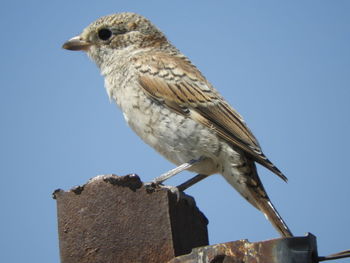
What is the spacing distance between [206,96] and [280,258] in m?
3.46

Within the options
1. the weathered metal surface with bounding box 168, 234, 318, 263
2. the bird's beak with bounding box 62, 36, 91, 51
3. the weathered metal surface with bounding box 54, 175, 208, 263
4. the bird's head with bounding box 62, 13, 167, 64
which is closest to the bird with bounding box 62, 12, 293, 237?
the bird's head with bounding box 62, 13, 167, 64

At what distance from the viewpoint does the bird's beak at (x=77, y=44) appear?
6422 mm

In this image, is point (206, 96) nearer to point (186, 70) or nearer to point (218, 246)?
point (186, 70)

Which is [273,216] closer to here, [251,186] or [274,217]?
[274,217]

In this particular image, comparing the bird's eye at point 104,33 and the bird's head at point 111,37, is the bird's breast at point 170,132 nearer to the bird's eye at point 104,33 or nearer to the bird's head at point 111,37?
the bird's head at point 111,37

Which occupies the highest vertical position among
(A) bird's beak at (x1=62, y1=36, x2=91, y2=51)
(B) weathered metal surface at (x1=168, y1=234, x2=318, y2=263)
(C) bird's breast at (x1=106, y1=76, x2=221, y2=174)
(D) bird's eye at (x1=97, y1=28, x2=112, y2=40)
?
(D) bird's eye at (x1=97, y1=28, x2=112, y2=40)

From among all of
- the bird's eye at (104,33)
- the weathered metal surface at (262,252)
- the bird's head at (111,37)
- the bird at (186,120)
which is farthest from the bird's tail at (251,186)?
the weathered metal surface at (262,252)

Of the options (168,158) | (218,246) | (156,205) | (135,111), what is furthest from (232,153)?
(218,246)

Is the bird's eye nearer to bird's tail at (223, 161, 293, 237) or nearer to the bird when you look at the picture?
the bird

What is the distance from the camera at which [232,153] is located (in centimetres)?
510

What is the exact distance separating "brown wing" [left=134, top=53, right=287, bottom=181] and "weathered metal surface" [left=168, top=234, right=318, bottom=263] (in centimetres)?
243

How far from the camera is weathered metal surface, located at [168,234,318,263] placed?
2.35 metres

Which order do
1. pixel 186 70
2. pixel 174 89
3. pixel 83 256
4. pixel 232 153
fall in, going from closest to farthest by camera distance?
pixel 83 256 < pixel 232 153 < pixel 174 89 < pixel 186 70

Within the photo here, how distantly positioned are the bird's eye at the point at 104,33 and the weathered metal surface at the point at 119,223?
3.72 m
